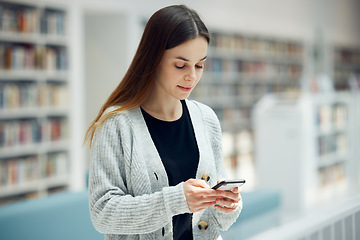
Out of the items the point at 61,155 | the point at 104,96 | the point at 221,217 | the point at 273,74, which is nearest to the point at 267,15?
the point at 273,74

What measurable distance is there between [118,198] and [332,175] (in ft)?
19.2

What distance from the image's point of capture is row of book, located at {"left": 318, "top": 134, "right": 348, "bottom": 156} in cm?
618

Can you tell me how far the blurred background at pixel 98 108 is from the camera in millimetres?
3539

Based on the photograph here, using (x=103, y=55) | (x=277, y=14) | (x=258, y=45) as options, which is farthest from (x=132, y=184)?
(x=277, y=14)

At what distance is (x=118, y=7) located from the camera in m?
5.77

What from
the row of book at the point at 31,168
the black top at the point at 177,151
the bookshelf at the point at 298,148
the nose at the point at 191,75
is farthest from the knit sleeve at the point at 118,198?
the bookshelf at the point at 298,148

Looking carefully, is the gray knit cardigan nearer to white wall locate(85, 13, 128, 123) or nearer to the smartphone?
the smartphone

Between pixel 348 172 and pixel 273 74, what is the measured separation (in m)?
2.80

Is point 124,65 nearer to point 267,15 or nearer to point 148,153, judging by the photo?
point 267,15

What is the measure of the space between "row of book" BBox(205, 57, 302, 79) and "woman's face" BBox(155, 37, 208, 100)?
19.0ft

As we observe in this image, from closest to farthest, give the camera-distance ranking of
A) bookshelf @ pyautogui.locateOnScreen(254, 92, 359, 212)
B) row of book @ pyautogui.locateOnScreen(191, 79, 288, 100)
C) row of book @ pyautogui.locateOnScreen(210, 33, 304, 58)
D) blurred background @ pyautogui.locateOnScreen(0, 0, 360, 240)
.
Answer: blurred background @ pyautogui.locateOnScreen(0, 0, 360, 240) < bookshelf @ pyautogui.locateOnScreen(254, 92, 359, 212) < row of book @ pyautogui.locateOnScreen(191, 79, 288, 100) < row of book @ pyautogui.locateOnScreen(210, 33, 304, 58)

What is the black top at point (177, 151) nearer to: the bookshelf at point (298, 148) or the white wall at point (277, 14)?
the white wall at point (277, 14)

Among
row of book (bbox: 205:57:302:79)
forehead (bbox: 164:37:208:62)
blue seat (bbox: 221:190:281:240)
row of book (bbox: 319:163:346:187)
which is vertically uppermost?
row of book (bbox: 205:57:302:79)

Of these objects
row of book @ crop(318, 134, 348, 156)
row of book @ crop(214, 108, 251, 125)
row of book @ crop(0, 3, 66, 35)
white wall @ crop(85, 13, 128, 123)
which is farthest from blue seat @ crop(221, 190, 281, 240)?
row of book @ crop(214, 108, 251, 125)
